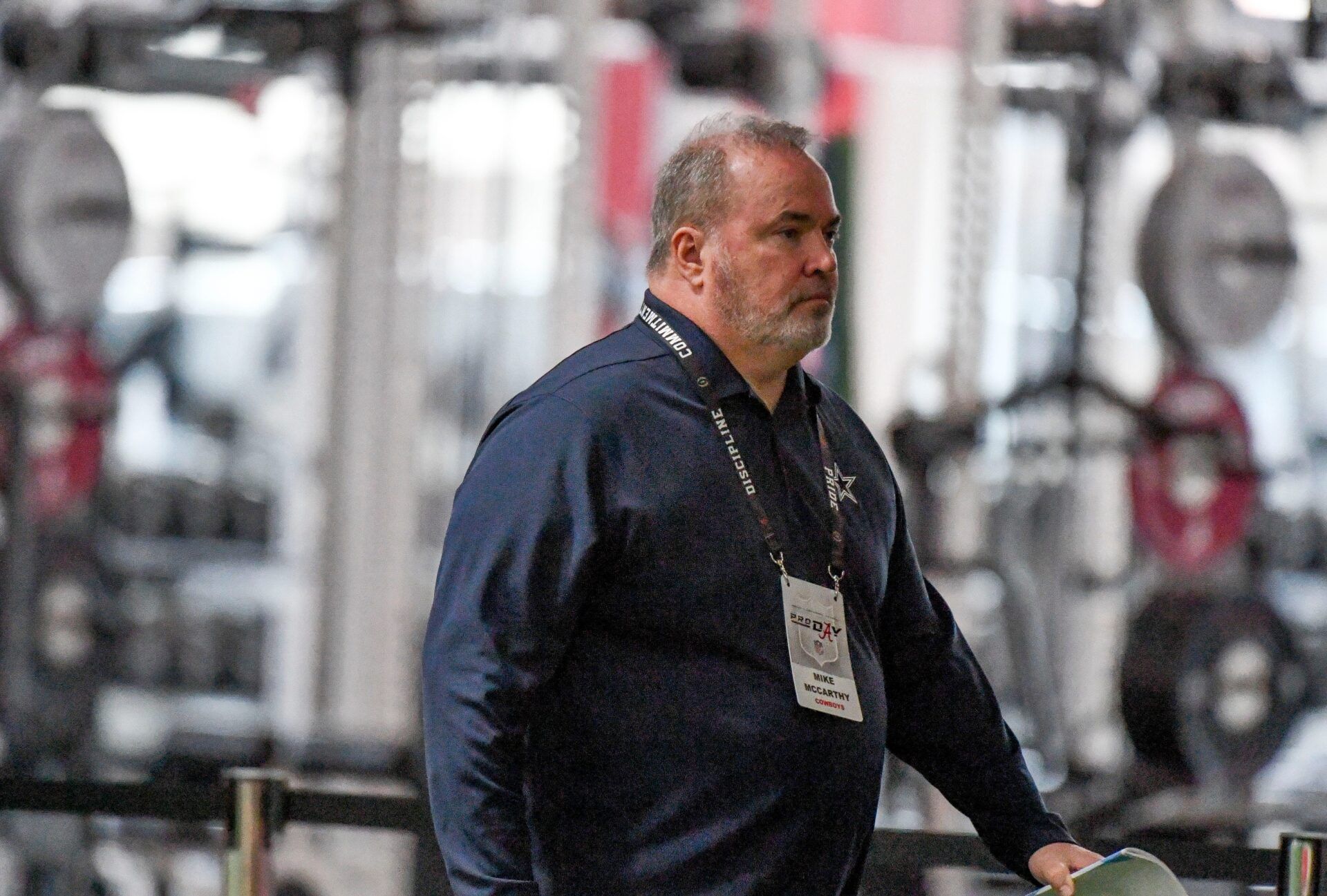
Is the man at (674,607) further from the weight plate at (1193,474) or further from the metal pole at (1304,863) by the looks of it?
the weight plate at (1193,474)

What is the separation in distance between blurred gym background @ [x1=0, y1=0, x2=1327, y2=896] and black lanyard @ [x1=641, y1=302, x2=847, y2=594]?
291 cm

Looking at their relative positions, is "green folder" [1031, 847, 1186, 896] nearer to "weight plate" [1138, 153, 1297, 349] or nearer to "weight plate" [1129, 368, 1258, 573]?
"weight plate" [1129, 368, 1258, 573]

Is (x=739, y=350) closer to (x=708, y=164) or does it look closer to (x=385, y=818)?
(x=708, y=164)

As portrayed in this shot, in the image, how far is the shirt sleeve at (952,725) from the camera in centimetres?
186

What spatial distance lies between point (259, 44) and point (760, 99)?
1.37 meters

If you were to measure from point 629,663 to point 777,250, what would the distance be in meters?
0.36

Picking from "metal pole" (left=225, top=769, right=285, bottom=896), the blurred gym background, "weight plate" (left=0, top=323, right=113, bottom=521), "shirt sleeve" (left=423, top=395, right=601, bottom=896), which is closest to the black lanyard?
"shirt sleeve" (left=423, top=395, right=601, bottom=896)

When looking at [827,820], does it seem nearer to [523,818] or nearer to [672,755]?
[672,755]

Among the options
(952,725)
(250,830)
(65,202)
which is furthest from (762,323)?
(65,202)

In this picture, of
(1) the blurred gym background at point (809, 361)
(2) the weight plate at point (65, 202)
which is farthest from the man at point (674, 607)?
(2) the weight plate at point (65, 202)

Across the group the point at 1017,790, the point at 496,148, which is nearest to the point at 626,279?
the point at 496,148

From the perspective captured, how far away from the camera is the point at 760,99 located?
5.52 m

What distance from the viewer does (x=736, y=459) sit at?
1.70 metres

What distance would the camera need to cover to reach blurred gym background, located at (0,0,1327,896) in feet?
16.8
